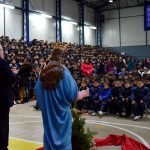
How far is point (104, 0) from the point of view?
31.7 meters

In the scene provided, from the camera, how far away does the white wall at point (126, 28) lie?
31.8 m

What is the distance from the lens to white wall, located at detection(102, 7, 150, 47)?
31.8 metres

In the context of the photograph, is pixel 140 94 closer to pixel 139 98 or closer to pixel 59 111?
pixel 139 98

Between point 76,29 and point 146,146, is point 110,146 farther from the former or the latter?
point 76,29

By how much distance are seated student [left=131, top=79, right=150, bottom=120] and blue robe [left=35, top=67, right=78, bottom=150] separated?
5335 mm

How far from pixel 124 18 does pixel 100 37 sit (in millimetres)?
3078

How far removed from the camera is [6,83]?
459 cm

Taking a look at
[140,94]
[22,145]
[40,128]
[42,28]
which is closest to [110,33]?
[42,28]

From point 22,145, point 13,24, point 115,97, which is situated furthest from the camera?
point 13,24

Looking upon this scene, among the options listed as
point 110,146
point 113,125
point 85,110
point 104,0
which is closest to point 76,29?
point 104,0

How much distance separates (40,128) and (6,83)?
3.36m

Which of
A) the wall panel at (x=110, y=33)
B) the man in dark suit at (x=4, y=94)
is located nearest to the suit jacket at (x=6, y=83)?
the man in dark suit at (x=4, y=94)

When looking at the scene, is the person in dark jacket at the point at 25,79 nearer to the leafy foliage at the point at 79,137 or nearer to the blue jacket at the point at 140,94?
the blue jacket at the point at 140,94

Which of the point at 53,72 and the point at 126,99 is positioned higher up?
the point at 53,72
